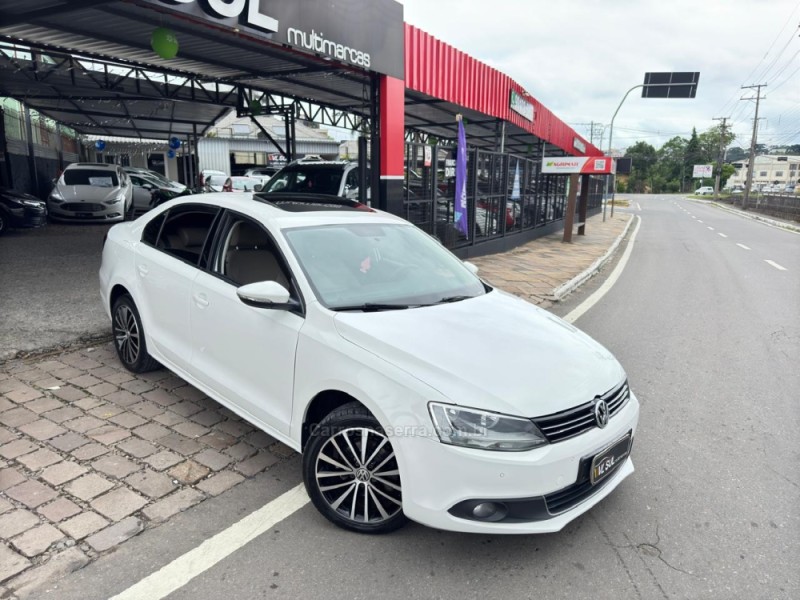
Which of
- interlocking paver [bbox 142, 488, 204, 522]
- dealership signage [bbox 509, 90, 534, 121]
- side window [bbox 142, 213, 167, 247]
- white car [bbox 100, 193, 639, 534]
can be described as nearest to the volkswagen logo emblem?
white car [bbox 100, 193, 639, 534]

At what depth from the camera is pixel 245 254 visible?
3729 millimetres

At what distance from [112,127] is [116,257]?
2720 centimetres

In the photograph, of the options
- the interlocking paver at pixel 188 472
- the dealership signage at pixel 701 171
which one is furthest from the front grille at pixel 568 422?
the dealership signage at pixel 701 171

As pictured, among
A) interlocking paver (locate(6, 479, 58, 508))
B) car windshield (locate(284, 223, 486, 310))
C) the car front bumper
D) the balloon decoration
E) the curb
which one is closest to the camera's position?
the car front bumper

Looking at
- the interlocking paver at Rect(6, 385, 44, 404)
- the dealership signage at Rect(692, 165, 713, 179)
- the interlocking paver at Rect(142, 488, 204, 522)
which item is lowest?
the interlocking paver at Rect(142, 488, 204, 522)

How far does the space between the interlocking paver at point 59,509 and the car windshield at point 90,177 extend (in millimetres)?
14454

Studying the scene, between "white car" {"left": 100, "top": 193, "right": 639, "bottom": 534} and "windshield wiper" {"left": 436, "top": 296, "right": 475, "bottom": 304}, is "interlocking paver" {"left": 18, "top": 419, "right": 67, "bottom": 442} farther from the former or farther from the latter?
"windshield wiper" {"left": 436, "top": 296, "right": 475, "bottom": 304}

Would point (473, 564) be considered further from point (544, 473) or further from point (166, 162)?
point (166, 162)

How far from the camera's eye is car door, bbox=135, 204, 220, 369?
394cm

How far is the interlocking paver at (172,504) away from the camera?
298 centimetres

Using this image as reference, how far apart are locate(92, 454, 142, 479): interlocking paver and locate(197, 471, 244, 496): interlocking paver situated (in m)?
0.47

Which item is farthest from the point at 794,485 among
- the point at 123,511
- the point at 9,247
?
the point at 9,247

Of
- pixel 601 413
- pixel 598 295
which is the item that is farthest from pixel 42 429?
pixel 598 295

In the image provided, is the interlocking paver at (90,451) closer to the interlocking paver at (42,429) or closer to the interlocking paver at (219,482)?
the interlocking paver at (42,429)
